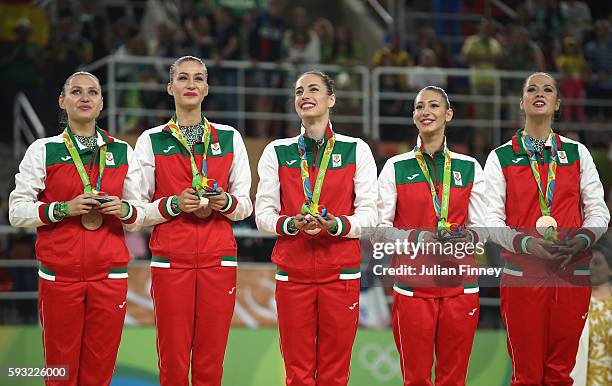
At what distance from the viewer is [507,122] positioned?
1180cm

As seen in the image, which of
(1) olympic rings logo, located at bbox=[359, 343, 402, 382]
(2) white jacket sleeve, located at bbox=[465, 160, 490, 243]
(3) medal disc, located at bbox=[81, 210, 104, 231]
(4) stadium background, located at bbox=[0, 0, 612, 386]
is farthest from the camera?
(4) stadium background, located at bbox=[0, 0, 612, 386]

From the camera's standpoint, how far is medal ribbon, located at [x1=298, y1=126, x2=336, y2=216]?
18.2 ft

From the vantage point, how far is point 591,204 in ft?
19.5

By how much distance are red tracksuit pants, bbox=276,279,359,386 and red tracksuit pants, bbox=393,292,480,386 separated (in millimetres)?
350

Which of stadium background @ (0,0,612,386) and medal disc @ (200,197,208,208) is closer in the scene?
medal disc @ (200,197,208,208)

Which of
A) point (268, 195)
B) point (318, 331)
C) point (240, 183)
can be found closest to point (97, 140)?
point (240, 183)

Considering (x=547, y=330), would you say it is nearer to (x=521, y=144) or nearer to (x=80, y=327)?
(x=521, y=144)

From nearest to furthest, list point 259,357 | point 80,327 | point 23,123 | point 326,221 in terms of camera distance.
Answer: point 326,221 → point 80,327 → point 259,357 → point 23,123

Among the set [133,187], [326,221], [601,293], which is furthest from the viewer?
[601,293]

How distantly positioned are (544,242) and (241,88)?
6.08 m

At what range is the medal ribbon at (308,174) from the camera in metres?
5.54

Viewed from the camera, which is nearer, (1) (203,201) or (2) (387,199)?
(1) (203,201)

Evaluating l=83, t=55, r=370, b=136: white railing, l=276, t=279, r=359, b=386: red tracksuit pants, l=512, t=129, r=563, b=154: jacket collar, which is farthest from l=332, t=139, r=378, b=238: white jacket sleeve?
l=83, t=55, r=370, b=136: white railing

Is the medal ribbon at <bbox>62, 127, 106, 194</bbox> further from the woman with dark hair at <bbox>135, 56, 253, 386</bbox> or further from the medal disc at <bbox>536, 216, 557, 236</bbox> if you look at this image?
the medal disc at <bbox>536, 216, 557, 236</bbox>
